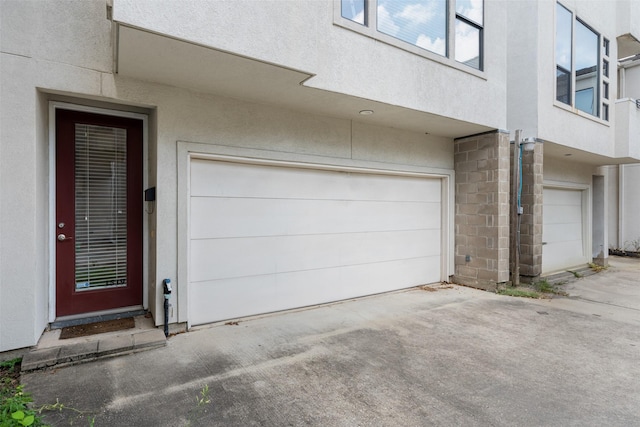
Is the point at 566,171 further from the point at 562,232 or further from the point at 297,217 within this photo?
the point at 297,217

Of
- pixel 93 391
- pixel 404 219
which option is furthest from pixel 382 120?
pixel 93 391

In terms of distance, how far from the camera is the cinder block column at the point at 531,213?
21.7 feet

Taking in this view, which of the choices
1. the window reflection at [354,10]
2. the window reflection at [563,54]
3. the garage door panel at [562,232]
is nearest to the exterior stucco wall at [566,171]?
the garage door panel at [562,232]

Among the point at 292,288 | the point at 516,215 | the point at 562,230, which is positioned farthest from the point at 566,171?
the point at 292,288

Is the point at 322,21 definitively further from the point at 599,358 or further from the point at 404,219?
the point at 599,358

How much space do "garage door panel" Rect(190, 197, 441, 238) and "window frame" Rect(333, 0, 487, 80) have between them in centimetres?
233

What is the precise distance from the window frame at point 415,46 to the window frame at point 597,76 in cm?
223

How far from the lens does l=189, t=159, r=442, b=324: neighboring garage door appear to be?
4.21 metres

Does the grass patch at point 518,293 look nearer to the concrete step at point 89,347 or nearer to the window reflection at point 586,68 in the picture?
the window reflection at point 586,68

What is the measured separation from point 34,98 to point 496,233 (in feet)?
21.6

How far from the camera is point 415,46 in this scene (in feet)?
15.8

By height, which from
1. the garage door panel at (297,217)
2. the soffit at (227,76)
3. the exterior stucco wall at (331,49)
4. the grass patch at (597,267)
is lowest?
the grass patch at (597,267)

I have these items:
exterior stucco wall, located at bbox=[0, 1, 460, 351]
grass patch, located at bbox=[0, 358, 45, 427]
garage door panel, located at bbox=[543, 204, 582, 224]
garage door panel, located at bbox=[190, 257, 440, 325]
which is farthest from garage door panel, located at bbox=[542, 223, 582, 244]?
grass patch, located at bbox=[0, 358, 45, 427]

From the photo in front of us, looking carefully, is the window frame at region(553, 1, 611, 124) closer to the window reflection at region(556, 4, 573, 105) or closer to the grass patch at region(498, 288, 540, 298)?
the window reflection at region(556, 4, 573, 105)
